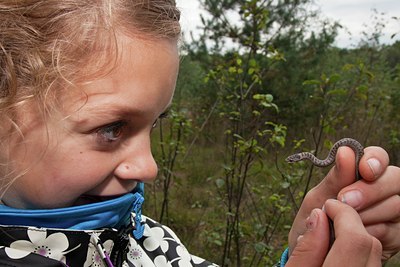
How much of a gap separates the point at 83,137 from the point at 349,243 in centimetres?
66

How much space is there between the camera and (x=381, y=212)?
1161 millimetres

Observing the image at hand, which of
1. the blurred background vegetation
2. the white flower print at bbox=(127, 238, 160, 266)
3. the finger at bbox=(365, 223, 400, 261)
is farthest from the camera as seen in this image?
the blurred background vegetation

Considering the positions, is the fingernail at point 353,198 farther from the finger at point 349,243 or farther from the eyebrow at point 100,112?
the eyebrow at point 100,112

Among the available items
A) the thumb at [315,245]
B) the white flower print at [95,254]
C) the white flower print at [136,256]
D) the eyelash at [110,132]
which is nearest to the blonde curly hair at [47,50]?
the eyelash at [110,132]

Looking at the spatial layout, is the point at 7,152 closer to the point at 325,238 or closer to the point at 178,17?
the point at 178,17

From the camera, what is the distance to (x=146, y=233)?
1.50 m

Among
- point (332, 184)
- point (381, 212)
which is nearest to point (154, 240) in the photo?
point (332, 184)

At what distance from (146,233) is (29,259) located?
0.58 meters

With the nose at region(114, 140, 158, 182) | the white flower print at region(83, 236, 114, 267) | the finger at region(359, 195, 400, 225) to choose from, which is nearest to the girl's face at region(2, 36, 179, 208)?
the nose at region(114, 140, 158, 182)

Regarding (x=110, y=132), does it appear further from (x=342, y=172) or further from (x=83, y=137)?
(x=342, y=172)

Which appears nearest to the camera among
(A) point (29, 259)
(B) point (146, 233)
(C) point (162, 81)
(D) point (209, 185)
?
(A) point (29, 259)

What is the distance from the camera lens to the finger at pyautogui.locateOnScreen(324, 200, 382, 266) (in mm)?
957

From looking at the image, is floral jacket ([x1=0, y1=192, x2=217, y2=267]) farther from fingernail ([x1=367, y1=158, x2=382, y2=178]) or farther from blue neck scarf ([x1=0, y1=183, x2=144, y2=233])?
fingernail ([x1=367, y1=158, x2=382, y2=178])

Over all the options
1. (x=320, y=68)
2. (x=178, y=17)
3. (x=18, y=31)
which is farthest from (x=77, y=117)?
(x=320, y=68)
